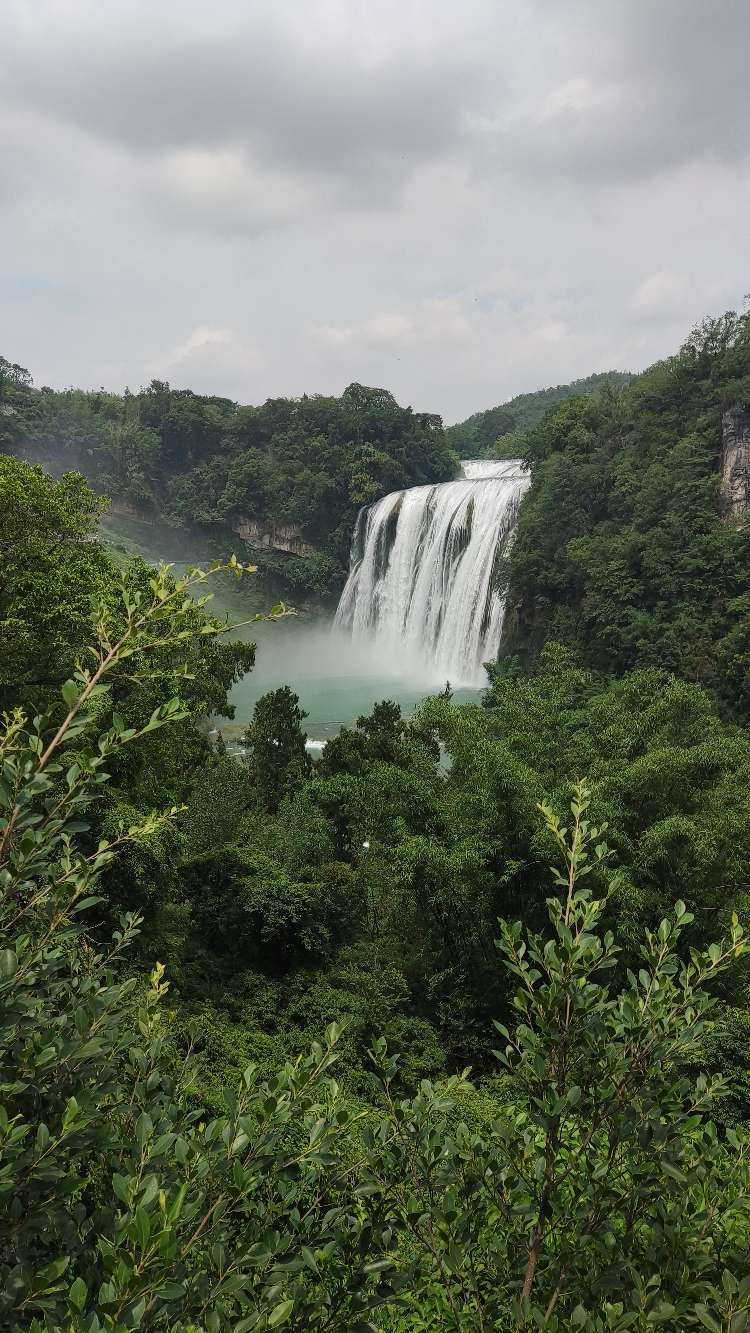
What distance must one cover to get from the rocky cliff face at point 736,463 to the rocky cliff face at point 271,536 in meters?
28.1

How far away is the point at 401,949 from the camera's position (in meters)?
10.4

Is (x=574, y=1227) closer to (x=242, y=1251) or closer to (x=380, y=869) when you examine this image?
(x=242, y=1251)

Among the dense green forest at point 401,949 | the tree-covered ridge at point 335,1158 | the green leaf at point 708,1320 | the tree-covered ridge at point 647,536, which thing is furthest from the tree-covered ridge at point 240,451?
the green leaf at point 708,1320

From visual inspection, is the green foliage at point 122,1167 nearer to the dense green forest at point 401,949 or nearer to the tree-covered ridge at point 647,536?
the dense green forest at point 401,949

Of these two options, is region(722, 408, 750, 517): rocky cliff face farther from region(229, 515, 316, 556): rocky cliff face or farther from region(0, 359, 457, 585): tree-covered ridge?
region(229, 515, 316, 556): rocky cliff face

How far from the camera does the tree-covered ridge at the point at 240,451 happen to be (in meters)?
47.3

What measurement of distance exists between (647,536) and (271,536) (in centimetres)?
3032

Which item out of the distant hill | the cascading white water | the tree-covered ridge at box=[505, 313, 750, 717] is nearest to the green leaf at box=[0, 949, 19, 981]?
the tree-covered ridge at box=[505, 313, 750, 717]

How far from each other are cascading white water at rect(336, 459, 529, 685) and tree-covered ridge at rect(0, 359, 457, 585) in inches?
355

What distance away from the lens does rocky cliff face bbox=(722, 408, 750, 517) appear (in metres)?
24.3

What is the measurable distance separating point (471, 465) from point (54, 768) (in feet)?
162

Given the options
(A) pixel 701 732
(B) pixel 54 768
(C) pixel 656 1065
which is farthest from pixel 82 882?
(A) pixel 701 732

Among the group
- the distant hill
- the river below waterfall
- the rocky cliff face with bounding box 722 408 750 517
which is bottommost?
the river below waterfall

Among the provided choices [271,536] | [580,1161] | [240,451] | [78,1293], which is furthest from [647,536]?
[240,451]
